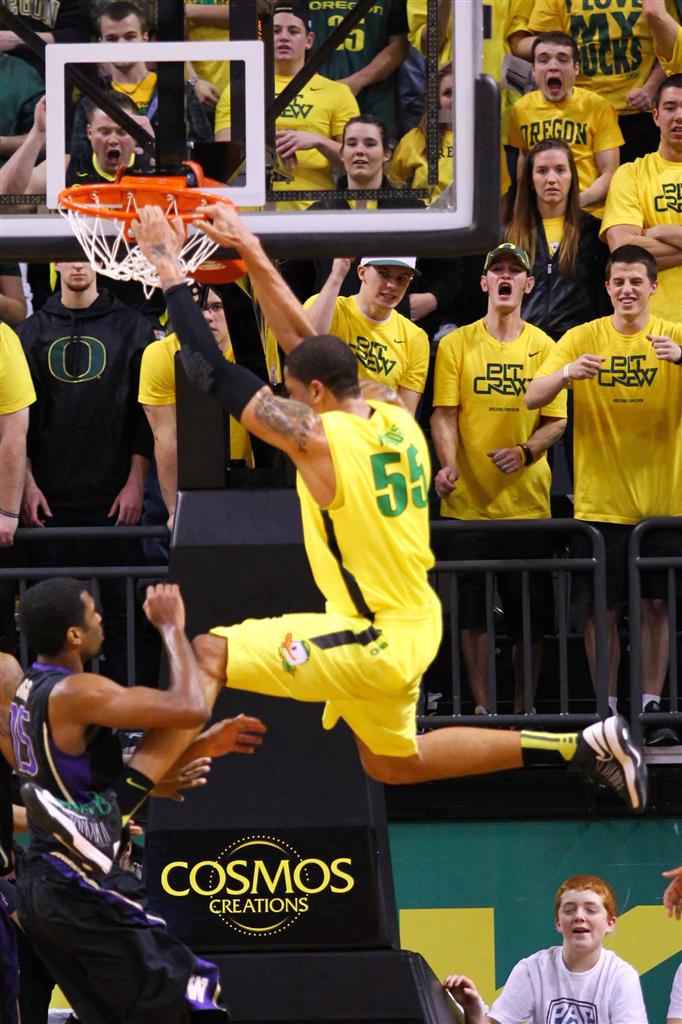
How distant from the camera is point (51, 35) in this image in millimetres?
8109

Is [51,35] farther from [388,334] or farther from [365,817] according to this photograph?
[365,817]

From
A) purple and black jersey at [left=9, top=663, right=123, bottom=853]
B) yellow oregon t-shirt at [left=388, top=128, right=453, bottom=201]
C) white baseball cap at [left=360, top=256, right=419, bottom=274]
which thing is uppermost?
yellow oregon t-shirt at [left=388, top=128, right=453, bottom=201]

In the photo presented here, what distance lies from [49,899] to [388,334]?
13.9 ft

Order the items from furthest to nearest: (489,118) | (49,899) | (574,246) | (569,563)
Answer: (574,246) < (569,563) < (489,118) < (49,899)

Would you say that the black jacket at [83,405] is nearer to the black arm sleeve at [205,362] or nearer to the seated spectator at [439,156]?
the seated spectator at [439,156]

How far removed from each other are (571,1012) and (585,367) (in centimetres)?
303

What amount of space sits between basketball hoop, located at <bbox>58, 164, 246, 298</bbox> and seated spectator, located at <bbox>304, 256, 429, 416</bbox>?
248 centimetres

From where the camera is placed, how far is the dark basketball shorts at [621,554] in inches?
372

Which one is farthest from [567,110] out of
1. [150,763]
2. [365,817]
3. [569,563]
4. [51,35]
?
[150,763]

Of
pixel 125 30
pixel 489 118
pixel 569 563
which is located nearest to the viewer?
pixel 489 118

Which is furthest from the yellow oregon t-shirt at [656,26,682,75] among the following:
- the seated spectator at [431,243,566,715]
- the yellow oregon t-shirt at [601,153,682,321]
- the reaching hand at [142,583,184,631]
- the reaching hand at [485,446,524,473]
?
the reaching hand at [142,583,184,631]

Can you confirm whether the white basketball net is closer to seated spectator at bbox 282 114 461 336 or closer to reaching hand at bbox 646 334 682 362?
seated spectator at bbox 282 114 461 336

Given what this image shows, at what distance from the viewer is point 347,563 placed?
6.56 metres

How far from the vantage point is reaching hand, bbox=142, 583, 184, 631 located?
6.21 m
